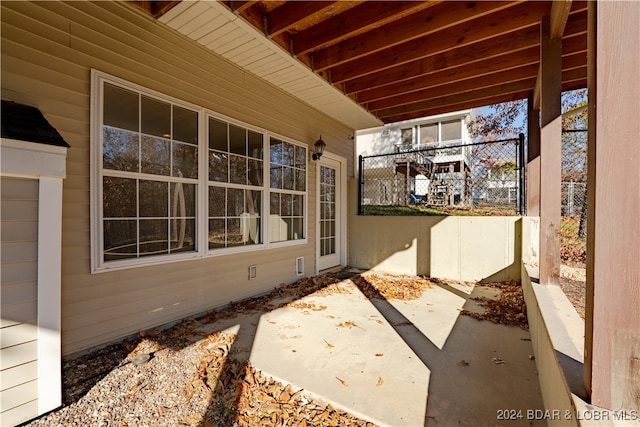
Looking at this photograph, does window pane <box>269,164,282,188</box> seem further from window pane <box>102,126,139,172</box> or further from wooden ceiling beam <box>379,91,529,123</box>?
wooden ceiling beam <box>379,91,529,123</box>

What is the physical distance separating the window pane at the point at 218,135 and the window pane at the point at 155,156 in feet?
1.93

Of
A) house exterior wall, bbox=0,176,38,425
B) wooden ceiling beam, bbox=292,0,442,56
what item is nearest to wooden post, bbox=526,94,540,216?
wooden ceiling beam, bbox=292,0,442,56

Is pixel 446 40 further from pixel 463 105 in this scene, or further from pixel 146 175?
pixel 146 175

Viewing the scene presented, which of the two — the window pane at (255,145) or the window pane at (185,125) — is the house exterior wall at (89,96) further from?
the window pane at (255,145)

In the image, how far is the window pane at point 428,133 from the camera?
45.6ft

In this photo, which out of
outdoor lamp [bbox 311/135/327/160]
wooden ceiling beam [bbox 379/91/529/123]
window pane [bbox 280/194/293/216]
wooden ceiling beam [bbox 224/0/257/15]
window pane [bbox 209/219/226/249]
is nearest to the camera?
wooden ceiling beam [bbox 224/0/257/15]

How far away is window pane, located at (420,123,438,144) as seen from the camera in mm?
13895

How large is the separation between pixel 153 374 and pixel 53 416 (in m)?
0.56

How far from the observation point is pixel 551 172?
8.43ft

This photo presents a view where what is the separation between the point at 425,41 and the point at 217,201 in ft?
10.7

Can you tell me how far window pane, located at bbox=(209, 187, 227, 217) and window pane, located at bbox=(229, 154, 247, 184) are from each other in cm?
24

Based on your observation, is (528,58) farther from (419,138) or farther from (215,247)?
(419,138)

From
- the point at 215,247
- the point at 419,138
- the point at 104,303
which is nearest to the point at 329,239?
the point at 215,247

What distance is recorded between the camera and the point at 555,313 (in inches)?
74.0
